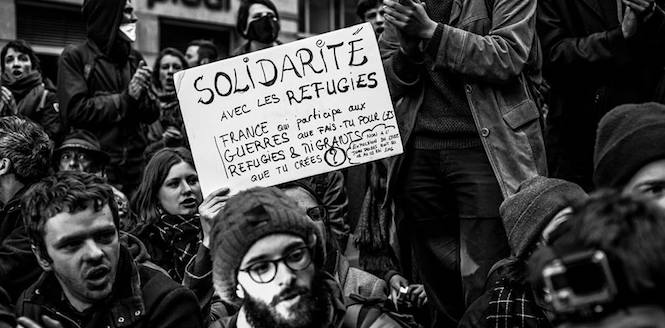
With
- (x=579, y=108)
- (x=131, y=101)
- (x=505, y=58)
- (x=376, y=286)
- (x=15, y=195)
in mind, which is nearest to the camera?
(x=505, y=58)

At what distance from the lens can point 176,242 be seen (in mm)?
4629

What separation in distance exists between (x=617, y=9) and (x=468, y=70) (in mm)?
1056

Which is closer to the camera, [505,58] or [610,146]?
[610,146]

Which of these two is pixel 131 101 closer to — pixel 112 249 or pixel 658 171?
pixel 112 249

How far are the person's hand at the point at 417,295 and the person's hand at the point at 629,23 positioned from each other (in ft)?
4.93

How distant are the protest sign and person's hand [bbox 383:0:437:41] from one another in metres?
0.24

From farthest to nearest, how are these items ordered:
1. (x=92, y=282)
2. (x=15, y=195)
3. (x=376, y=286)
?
(x=15, y=195), (x=376, y=286), (x=92, y=282)

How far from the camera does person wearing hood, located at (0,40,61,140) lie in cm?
648

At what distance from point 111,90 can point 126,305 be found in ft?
10.1

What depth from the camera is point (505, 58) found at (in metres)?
3.71

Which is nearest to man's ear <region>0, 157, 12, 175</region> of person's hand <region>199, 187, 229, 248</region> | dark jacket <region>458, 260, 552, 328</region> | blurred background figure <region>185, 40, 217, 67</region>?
person's hand <region>199, 187, 229, 248</region>

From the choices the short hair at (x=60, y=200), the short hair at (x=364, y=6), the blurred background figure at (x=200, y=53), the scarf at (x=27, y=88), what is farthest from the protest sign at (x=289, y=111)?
the blurred background figure at (x=200, y=53)

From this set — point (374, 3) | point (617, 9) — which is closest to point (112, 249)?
point (617, 9)

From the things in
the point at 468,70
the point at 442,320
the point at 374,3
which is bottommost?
the point at 442,320
